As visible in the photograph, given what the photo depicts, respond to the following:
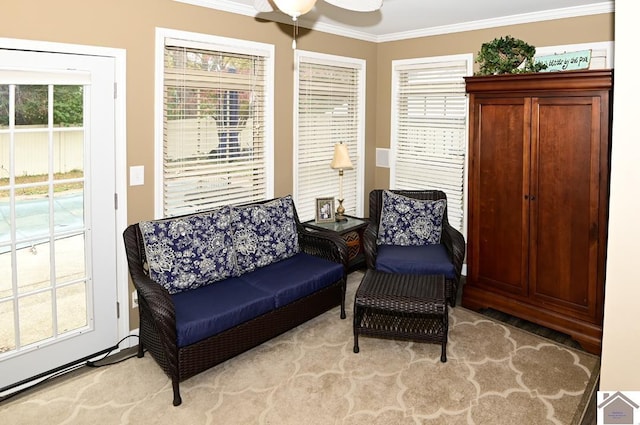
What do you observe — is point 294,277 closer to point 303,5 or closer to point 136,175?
point 136,175

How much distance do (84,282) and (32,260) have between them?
1.23 feet

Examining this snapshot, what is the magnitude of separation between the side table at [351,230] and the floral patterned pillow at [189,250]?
1177 mm

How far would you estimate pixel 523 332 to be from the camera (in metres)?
3.67

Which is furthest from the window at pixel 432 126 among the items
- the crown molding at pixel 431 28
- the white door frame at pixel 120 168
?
the white door frame at pixel 120 168

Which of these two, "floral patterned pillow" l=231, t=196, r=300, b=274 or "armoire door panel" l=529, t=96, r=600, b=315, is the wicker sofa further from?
"armoire door panel" l=529, t=96, r=600, b=315

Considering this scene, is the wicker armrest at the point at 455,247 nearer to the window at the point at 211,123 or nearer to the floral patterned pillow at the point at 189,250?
the window at the point at 211,123

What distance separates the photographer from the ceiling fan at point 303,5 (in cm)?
200

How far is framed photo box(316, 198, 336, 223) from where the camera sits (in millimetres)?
4676

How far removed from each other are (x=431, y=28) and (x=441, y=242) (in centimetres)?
216

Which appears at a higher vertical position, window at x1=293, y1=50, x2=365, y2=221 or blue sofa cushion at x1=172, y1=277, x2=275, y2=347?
window at x1=293, y1=50, x2=365, y2=221

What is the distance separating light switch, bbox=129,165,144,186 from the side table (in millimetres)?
1646

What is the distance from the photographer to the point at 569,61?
365 centimetres

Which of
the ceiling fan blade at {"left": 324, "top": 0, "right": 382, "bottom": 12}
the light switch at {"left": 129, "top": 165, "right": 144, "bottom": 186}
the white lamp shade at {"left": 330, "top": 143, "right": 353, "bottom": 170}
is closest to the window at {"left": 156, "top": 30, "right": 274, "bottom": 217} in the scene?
the light switch at {"left": 129, "top": 165, "right": 144, "bottom": 186}

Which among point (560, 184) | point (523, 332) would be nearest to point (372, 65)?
point (560, 184)
